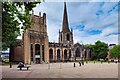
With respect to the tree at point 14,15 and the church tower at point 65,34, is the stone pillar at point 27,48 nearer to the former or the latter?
the church tower at point 65,34

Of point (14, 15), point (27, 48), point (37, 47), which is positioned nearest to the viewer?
point (14, 15)

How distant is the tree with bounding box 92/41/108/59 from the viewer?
97.0 metres

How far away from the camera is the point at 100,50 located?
3878 inches

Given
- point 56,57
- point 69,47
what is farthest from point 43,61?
point 69,47

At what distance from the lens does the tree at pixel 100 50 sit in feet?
318

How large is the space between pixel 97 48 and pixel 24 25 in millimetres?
82270

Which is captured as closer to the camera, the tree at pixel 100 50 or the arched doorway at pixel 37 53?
the arched doorway at pixel 37 53


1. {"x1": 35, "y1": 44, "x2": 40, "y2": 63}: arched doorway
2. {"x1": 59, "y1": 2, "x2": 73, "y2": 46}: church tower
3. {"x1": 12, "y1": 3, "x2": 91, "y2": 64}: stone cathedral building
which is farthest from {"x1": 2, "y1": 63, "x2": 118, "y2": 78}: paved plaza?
{"x1": 59, "y1": 2, "x2": 73, "y2": 46}: church tower

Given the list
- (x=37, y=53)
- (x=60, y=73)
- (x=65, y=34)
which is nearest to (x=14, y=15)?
(x=60, y=73)

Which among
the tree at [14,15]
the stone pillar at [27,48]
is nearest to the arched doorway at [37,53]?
the stone pillar at [27,48]

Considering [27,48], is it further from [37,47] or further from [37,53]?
[37,47]

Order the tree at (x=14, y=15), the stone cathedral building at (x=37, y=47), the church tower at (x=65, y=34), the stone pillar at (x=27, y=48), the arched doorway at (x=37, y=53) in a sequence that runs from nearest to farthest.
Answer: the tree at (x=14, y=15)
the stone pillar at (x=27, y=48)
the stone cathedral building at (x=37, y=47)
the arched doorway at (x=37, y=53)
the church tower at (x=65, y=34)

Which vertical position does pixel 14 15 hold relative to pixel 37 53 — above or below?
above

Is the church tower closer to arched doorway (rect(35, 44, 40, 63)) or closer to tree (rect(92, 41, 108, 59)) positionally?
tree (rect(92, 41, 108, 59))
